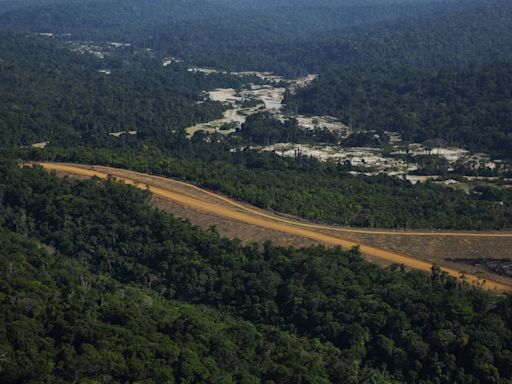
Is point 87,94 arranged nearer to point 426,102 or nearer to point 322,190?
point 426,102

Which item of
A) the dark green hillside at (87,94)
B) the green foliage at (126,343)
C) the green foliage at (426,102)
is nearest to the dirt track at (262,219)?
the green foliage at (126,343)

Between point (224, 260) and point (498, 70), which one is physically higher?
point (498, 70)

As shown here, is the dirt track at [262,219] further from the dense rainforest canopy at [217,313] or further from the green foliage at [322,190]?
the dense rainforest canopy at [217,313]

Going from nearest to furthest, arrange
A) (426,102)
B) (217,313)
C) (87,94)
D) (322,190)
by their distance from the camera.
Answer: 1. (217,313)
2. (322,190)
3. (426,102)
4. (87,94)

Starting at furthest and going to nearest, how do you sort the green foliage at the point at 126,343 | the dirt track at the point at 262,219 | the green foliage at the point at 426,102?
the green foliage at the point at 426,102, the dirt track at the point at 262,219, the green foliage at the point at 126,343

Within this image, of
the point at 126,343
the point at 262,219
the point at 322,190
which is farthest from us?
the point at 322,190

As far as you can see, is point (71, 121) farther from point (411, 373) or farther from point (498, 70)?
point (411, 373)

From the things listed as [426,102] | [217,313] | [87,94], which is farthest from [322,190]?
[87,94]

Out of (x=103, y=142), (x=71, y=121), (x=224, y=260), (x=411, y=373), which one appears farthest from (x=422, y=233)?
(x=71, y=121)
